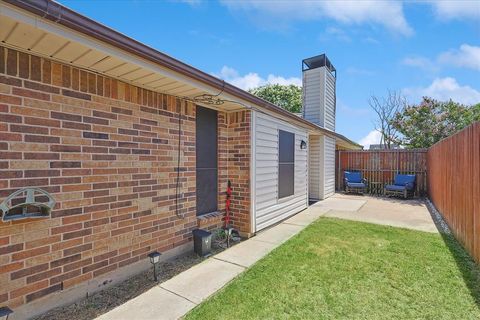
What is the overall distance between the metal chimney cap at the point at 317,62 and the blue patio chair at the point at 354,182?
16.0 ft

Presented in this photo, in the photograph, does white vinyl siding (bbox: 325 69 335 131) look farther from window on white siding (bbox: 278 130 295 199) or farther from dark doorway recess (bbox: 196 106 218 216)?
dark doorway recess (bbox: 196 106 218 216)

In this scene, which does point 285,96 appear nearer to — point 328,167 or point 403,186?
point 328,167

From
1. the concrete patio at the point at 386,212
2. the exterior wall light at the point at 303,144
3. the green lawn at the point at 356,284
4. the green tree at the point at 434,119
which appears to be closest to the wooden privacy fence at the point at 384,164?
the concrete patio at the point at 386,212

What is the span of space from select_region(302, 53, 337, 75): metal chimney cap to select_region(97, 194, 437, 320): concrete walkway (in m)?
6.28

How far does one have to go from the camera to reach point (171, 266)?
370 cm

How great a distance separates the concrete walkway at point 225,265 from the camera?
262cm

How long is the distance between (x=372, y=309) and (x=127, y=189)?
310cm

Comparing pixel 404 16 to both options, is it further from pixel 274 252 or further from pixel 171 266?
pixel 171 266

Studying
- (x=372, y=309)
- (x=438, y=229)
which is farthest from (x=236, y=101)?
A: (x=438, y=229)

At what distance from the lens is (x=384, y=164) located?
Result: 1170 cm

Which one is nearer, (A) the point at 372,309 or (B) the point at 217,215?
(A) the point at 372,309

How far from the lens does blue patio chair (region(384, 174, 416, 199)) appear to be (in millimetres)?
9883

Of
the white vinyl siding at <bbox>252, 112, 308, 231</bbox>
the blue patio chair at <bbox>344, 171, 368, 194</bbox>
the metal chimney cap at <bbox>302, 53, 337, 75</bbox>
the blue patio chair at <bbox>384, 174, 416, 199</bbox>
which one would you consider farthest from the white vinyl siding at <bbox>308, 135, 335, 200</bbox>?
the white vinyl siding at <bbox>252, 112, 308, 231</bbox>

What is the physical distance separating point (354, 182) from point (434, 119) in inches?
467
